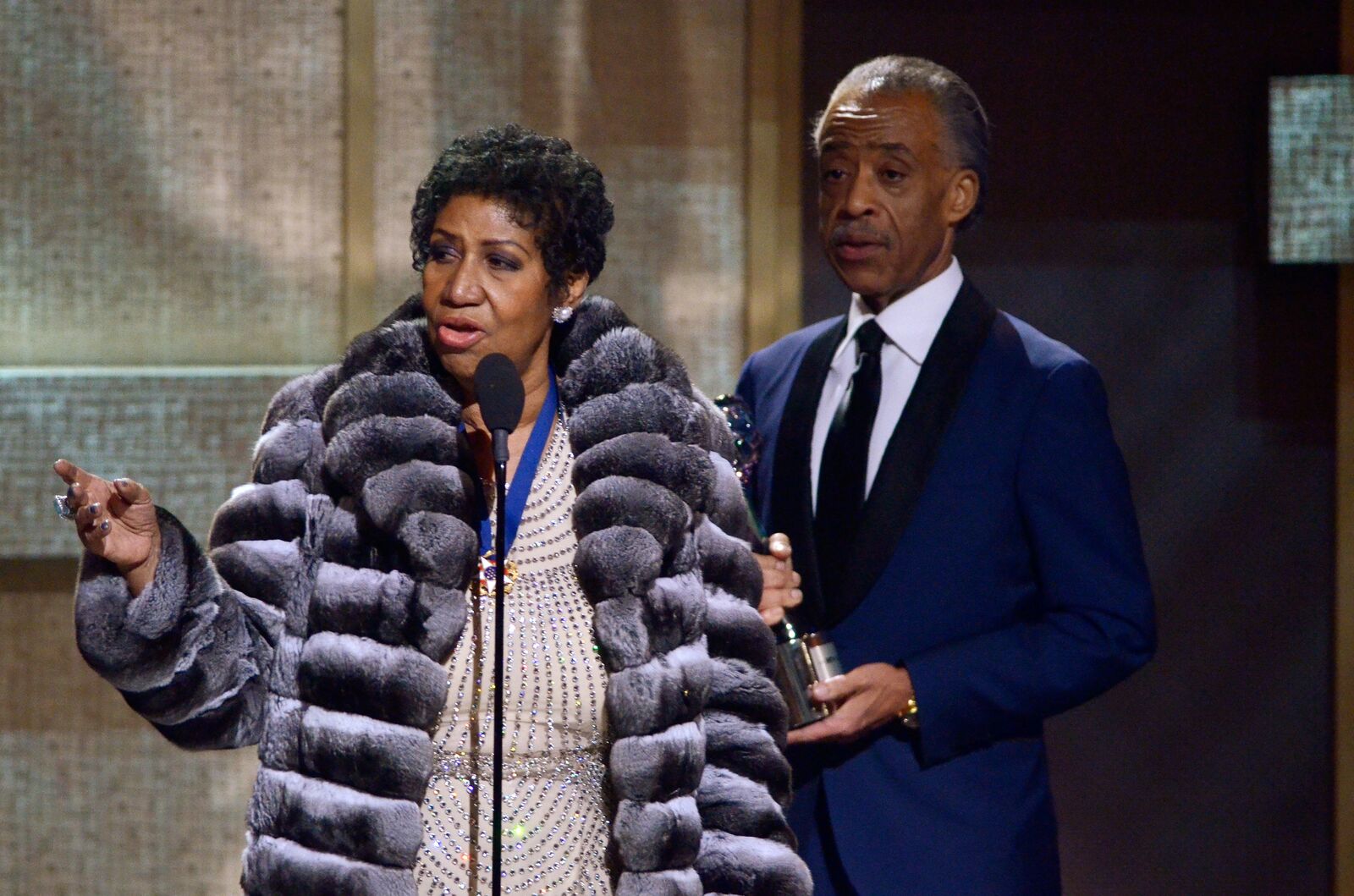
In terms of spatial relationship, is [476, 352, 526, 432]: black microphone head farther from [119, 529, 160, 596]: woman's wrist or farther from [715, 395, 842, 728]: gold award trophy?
[715, 395, 842, 728]: gold award trophy

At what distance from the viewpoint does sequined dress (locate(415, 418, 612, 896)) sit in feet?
6.01


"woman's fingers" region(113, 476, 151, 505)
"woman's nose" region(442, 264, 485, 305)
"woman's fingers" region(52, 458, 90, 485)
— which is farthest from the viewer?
"woman's nose" region(442, 264, 485, 305)

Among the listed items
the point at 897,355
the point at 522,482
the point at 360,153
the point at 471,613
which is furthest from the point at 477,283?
the point at 360,153

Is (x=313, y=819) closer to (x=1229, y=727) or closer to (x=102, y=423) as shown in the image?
(x=102, y=423)

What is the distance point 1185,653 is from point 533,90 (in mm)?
1734

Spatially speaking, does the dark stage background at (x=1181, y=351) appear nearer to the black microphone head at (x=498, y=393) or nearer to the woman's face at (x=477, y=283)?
the woman's face at (x=477, y=283)

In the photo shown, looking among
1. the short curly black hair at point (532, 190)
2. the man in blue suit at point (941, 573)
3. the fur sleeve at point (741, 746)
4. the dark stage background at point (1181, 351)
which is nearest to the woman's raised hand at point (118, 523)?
the short curly black hair at point (532, 190)

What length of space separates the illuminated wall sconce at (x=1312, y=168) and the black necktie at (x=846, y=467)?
1.32 meters

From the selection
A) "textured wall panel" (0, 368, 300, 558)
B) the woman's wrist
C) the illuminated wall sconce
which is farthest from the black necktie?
"textured wall panel" (0, 368, 300, 558)

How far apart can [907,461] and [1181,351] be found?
4.31 ft

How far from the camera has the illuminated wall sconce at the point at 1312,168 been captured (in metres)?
3.28

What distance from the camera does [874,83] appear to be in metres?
2.41

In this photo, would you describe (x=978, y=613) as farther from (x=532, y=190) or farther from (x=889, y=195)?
(x=532, y=190)

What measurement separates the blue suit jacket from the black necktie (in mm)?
21
